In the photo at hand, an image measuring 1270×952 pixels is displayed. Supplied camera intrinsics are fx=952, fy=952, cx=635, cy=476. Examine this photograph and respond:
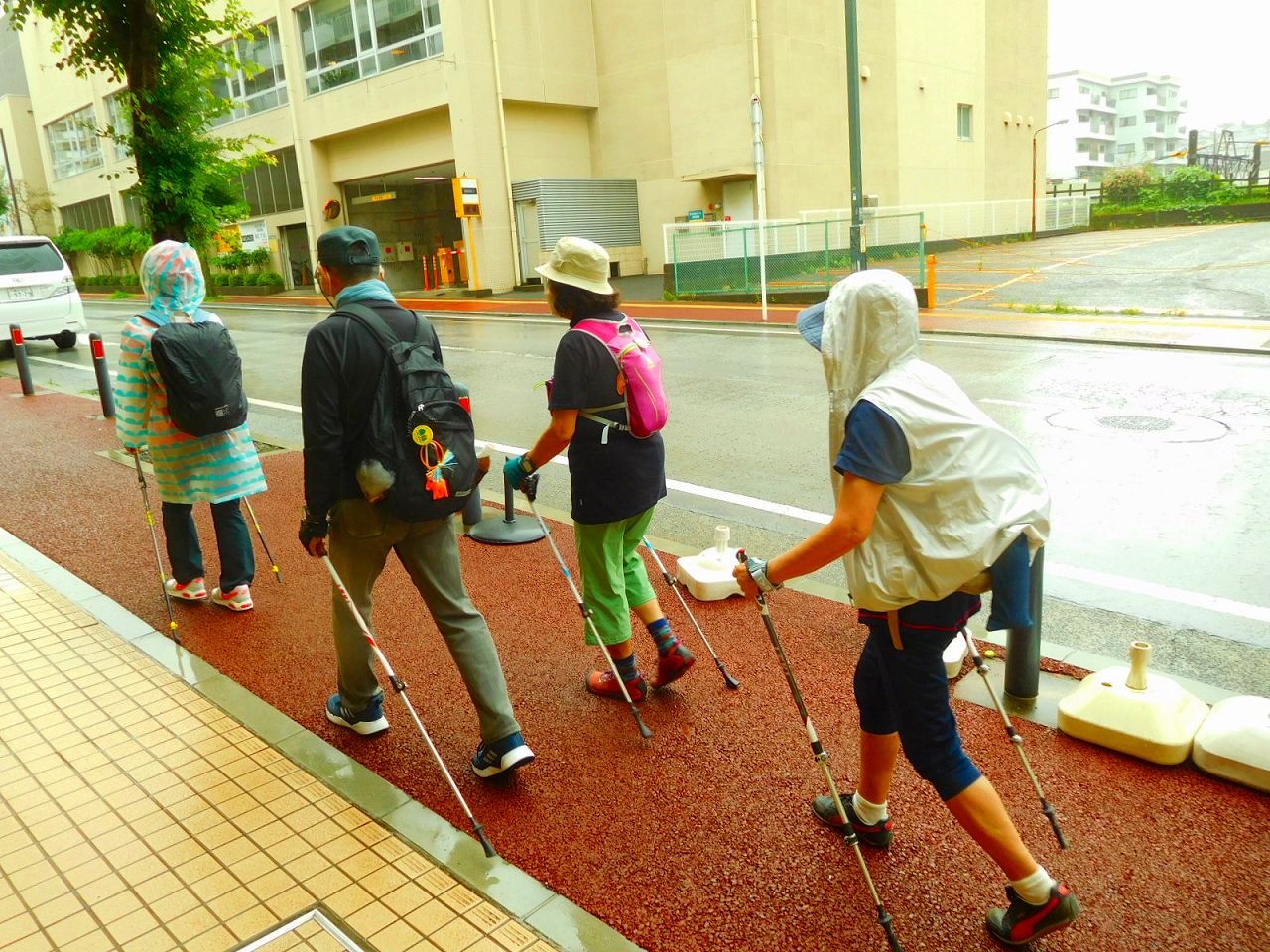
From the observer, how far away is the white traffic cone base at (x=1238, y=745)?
3.22 meters

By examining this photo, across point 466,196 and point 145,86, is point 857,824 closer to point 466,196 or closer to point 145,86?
point 145,86

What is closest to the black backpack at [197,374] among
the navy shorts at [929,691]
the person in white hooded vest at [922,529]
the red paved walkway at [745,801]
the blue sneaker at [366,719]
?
the red paved walkway at [745,801]

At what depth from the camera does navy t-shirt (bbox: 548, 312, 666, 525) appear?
3.61m

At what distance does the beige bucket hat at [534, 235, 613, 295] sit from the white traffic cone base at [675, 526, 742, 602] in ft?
6.10

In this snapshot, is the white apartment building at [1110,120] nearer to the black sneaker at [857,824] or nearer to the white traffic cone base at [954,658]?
the white traffic cone base at [954,658]

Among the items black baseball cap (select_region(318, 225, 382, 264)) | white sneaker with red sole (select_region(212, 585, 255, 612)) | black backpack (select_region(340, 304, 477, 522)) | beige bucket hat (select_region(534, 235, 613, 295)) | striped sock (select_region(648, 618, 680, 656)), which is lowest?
white sneaker with red sole (select_region(212, 585, 255, 612))

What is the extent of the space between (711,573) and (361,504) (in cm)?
219

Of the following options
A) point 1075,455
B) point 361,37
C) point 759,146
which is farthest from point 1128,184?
point 1075,455

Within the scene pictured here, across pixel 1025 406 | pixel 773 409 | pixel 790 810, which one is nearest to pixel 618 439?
pixel 790 810

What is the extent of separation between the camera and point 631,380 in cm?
364

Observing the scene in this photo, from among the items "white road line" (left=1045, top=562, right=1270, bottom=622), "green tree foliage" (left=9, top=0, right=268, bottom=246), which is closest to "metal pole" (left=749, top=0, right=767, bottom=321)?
"green tree foliage" (left=9, top=0, right=268, bottom=246)

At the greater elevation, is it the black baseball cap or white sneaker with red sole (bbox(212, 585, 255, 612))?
the black baseball cap

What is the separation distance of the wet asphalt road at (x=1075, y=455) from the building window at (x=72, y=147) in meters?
37.9

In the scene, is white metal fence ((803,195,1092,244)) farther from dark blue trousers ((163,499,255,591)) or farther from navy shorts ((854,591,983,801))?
navy shorts ((854,591,983,801))
